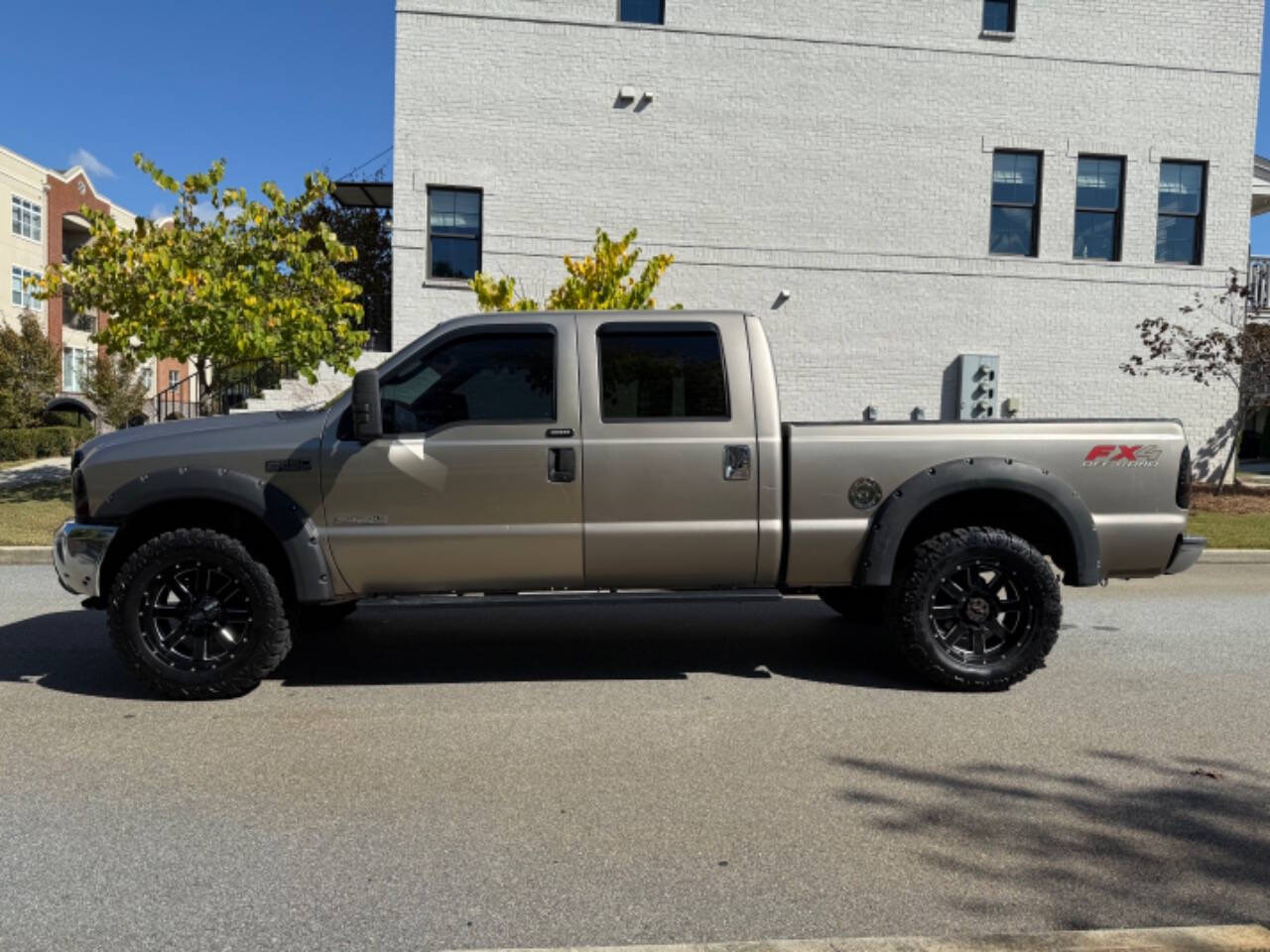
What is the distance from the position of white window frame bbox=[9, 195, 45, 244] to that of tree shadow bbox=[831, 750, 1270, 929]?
42490 mm

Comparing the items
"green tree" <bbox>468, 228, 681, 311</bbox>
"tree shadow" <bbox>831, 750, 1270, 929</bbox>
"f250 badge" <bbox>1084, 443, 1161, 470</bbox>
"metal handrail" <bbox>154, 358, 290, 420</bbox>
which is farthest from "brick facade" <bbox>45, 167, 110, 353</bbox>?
"tree shadow" <bbox>831, 750, 1270, 929</bbox>

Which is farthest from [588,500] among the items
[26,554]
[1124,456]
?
[26,554]

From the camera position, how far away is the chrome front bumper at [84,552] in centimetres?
519

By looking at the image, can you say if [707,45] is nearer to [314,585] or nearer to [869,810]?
[314,585]

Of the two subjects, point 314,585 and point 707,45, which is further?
point 707,45

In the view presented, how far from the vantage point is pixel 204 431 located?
530cm

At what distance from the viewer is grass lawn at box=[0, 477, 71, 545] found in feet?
37.0

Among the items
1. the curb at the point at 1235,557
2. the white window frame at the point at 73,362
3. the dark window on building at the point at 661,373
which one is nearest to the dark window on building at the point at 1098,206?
the curb at the point at 1235,557

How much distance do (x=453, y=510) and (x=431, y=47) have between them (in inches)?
522

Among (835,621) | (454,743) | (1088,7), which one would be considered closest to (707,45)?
(1088,7)

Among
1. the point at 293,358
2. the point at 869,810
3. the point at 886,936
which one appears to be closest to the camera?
the point at 886,936

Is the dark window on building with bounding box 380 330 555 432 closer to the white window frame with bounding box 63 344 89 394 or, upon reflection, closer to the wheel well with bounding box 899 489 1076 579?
the wheel well with bounding box 899 489 1076 579

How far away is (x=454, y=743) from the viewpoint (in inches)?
182

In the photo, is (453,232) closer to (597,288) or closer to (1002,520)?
(597,288)
